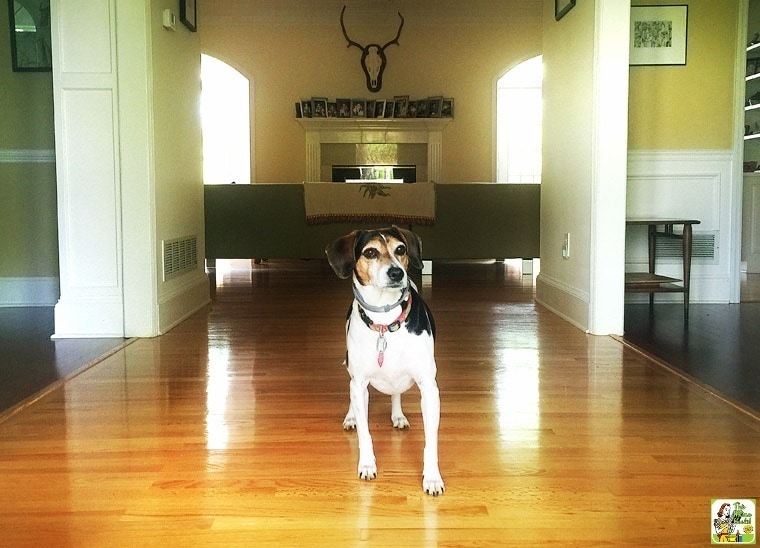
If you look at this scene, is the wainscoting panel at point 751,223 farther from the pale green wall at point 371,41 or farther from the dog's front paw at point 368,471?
the dog's front paw at point 368,471

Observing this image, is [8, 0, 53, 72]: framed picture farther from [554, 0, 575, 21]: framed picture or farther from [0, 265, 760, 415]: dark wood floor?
[554, 0, 575, 21]: framed picture

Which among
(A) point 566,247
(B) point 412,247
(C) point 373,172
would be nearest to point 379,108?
(C) point 373,172

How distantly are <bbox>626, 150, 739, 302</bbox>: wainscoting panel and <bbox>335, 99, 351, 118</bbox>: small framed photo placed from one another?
4.72 meters

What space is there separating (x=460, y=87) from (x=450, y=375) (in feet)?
22.2

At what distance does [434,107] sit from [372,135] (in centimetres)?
83

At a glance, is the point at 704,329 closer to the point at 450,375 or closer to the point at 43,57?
the point at 450,375

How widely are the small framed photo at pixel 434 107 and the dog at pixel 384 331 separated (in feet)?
24.1

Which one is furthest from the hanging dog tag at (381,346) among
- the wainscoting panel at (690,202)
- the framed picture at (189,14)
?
the wainscoting panel at (690,202)

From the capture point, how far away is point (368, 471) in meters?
1.75

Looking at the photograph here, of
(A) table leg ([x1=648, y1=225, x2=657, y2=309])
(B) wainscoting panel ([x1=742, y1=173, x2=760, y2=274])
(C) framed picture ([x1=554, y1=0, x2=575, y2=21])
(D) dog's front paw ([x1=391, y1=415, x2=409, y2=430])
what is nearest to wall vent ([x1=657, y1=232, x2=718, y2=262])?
(A) table leg ([x1=648, y1=225, x2=657, y2=309])

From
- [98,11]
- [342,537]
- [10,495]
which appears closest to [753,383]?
[342,537]

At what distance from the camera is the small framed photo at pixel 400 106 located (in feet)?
29.1

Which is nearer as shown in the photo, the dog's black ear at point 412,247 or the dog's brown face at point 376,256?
the dog's brown face at point 376,256

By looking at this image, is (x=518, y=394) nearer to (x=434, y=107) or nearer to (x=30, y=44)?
(x=30, y=44)
